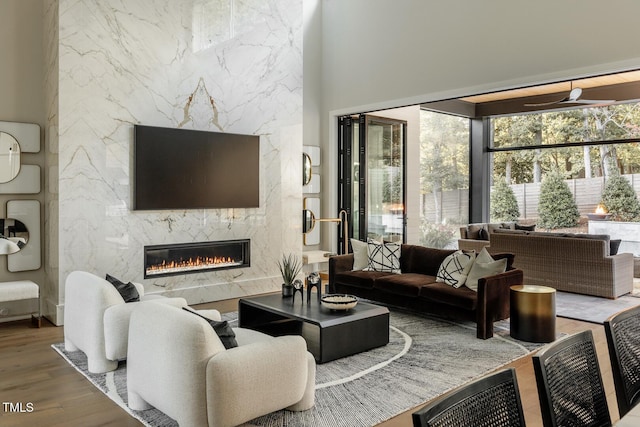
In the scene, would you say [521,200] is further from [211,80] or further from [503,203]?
[211,80]

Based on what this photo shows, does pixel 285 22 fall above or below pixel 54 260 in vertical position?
above

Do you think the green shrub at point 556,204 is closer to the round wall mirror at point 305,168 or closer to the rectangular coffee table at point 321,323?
the round wall mirror at point 305,168

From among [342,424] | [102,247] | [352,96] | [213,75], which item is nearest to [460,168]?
[352,96]

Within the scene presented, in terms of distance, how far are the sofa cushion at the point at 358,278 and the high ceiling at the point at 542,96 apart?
353 centimetres

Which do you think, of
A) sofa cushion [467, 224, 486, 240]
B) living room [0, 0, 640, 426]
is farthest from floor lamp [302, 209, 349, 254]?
sofa cushion [467, 224, 486, 240]

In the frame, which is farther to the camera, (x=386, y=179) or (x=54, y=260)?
(x=386, y=179)

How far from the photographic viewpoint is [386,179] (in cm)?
846

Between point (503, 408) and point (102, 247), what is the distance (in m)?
5.16

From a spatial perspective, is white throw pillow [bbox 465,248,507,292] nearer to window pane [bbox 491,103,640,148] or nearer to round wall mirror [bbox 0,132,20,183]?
round wall mirror [bbox 0,132,20,183]

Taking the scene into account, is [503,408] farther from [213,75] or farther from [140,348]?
[213,75]

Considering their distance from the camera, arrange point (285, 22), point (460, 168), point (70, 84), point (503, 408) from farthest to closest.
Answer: point (460, 168), point (285, 22), point (70, 84), point (503, 408)

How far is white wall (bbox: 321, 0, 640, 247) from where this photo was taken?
5.29 metres

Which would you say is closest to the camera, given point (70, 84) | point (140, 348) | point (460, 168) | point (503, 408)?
point (503, 408)

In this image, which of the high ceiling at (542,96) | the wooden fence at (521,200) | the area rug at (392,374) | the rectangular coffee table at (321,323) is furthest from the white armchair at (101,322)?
the wooden fence at (521,200)
